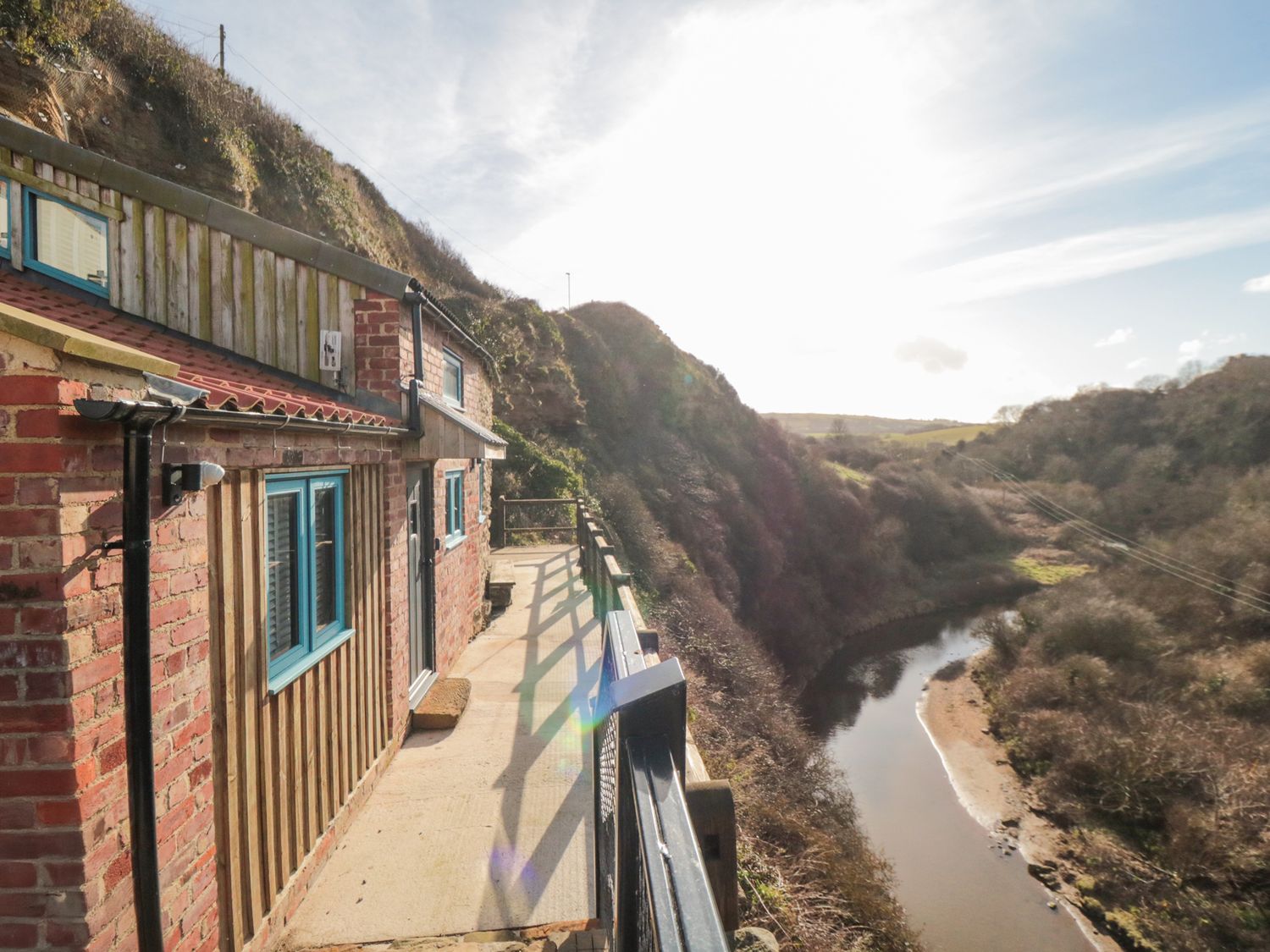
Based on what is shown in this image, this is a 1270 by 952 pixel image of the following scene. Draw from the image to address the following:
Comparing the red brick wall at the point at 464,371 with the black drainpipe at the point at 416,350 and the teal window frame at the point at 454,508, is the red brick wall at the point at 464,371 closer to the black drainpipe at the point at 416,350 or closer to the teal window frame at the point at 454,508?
the black drainpipe at the point at 416,350

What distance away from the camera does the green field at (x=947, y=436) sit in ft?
202

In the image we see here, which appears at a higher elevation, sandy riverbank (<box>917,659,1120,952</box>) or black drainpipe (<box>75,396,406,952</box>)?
black drainpipe (<box>75,396,406,952</box>)

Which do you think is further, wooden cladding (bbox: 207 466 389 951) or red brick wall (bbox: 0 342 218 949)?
wooden cladding (bbox: 207 466 389 951)

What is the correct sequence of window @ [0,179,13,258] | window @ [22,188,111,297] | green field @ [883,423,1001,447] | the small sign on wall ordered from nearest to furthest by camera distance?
window @ [0,179,13,258]
window @ [22,188,111,297]
the small sign on wall
green field @ [883,423,1001,447]

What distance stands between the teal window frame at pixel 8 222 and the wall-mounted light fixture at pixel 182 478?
12.3ft

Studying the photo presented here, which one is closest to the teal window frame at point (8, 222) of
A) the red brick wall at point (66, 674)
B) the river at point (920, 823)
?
the red brick wall at point (66, 674)

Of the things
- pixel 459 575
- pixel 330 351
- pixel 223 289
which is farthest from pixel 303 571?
pixel 459 575

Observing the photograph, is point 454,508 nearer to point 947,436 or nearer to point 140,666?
point 140,666

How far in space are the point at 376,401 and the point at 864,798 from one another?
17.5 metres

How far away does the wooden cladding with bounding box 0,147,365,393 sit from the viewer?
16.4ft

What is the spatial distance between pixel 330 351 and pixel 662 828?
16.4 feet

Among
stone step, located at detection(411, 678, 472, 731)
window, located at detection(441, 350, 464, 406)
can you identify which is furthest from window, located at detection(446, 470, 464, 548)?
stone step, located at detection(411, 678, 472, 731)

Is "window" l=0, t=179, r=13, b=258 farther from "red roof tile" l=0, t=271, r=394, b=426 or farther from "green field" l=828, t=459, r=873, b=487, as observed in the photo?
"green field" l=828, t=459, r=873, b=487

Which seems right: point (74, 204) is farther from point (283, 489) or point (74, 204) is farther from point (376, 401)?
point (283, 489)
